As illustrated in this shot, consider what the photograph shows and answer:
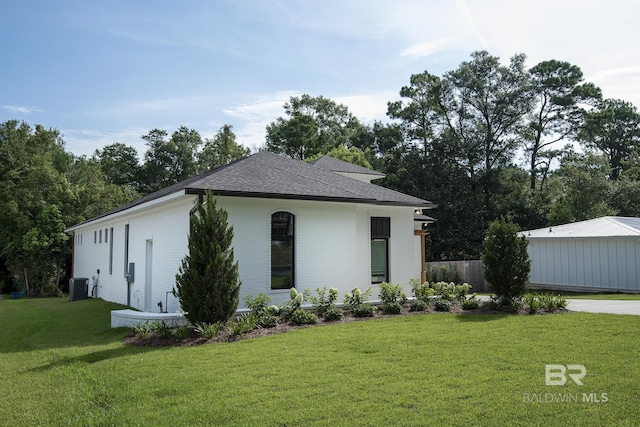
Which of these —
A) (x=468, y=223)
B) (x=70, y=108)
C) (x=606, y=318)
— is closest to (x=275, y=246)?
(x=606, y=318)

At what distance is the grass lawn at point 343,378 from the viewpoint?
5172 millimetres

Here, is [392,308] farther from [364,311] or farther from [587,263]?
[587,263]

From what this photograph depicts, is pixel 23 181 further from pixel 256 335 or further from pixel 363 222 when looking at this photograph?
pixel 256 335

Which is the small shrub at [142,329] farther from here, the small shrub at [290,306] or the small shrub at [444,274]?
the small shrub at [444,274]

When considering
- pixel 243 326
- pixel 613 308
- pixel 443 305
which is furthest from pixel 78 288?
pixel 613 308

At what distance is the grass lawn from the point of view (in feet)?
17.0

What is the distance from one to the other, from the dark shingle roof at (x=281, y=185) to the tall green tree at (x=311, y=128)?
997 inches

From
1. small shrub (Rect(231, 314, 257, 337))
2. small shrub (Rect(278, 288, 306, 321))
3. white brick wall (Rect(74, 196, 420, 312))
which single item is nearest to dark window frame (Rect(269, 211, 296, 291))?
white brick wall (Rect(74, 196, 420, 312))

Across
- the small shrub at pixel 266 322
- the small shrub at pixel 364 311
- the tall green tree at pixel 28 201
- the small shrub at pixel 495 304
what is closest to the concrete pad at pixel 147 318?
the small shrub at pixel 266 322

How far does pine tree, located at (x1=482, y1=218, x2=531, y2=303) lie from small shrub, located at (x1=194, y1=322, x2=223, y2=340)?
24.8 ft

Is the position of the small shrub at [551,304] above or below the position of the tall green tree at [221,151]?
below

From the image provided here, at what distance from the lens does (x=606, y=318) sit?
11.0m

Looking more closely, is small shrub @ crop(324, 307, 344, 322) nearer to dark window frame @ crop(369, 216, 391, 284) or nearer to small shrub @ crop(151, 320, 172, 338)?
small shrub @ crop(151, 320, 172, 338)

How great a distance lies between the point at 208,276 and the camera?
10.1 m
